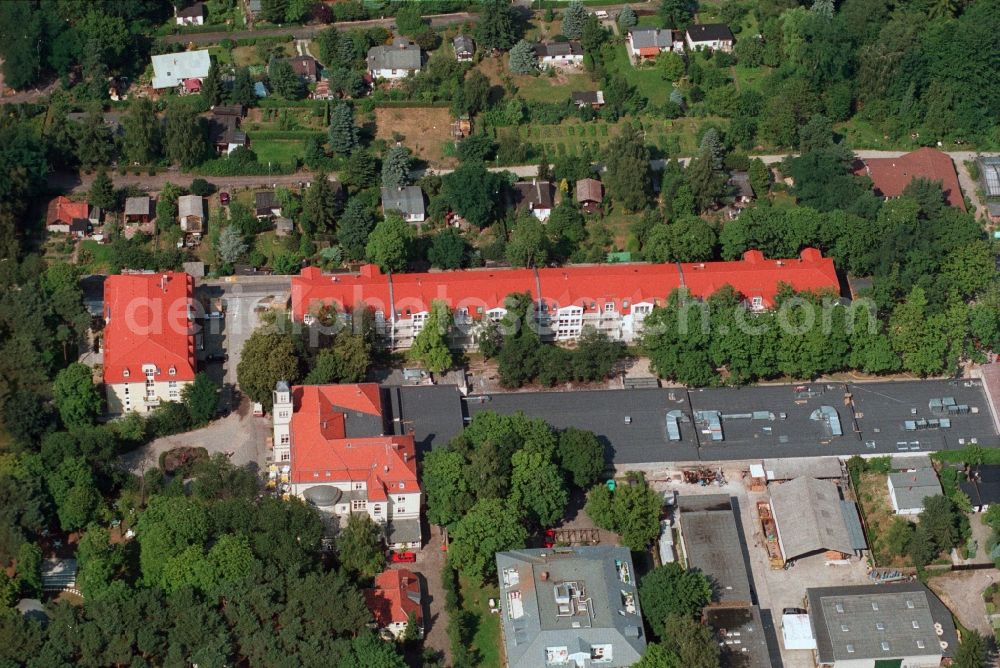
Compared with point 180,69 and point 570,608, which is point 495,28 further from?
point 570,608

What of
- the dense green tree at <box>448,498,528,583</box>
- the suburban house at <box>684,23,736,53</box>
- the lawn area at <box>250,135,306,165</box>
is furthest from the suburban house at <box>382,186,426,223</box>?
the dense green tree at <box>448,498,528,583</box>

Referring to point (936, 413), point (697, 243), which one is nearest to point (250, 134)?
point (697, 243)

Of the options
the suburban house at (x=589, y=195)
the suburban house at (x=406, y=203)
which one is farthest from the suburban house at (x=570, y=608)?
the suburban house at (x=589, y=195)

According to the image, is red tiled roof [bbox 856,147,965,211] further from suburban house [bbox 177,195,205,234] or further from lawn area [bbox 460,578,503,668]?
suburban house [bbox 177,195,205,234]

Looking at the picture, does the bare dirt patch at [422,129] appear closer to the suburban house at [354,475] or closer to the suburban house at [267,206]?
the suburban house at [267,206]

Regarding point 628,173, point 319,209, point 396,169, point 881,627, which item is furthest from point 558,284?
point 881,627

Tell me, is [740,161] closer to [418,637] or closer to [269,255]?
[269,255]
